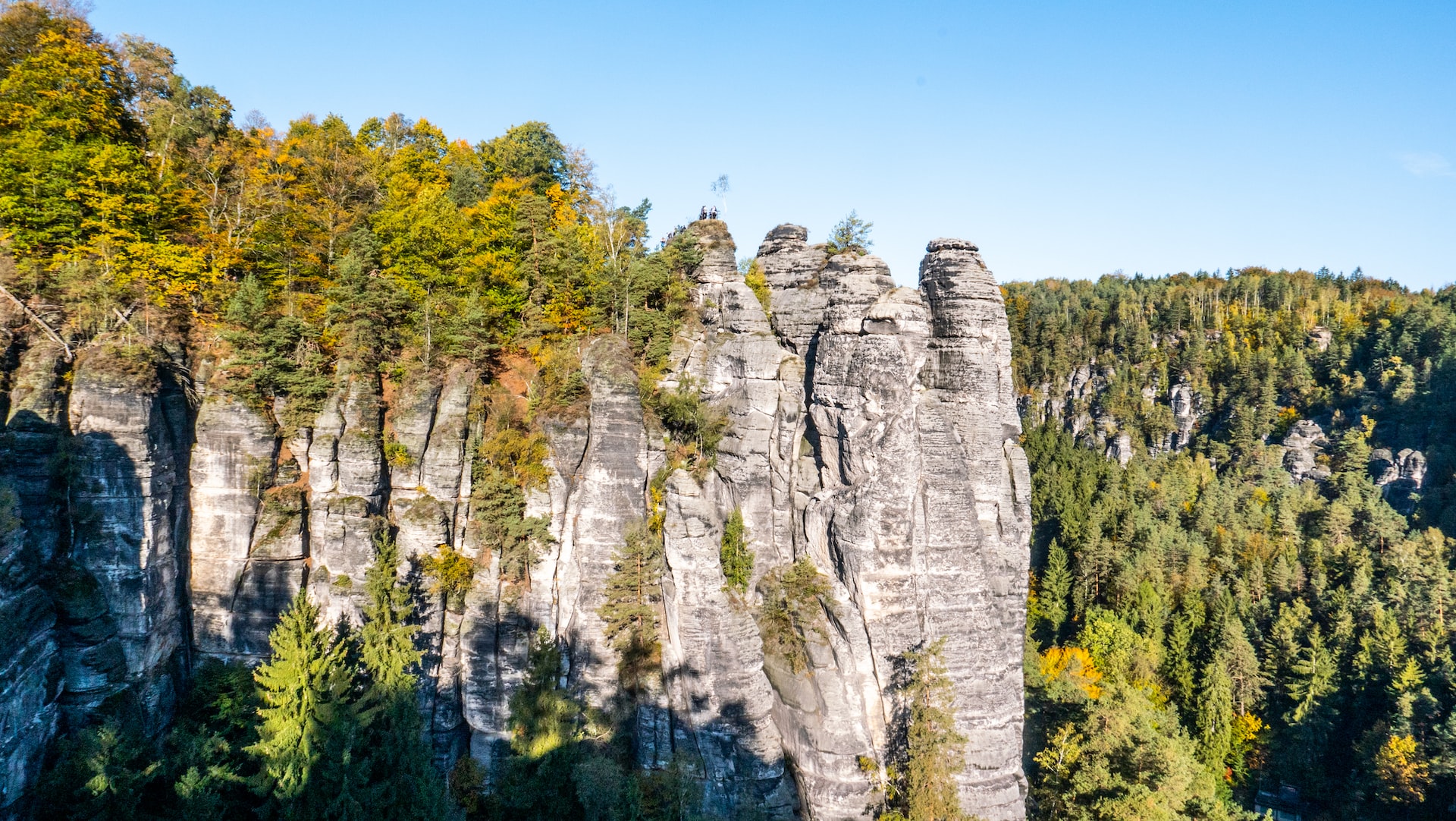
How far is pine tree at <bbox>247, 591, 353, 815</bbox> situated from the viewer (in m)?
17.7

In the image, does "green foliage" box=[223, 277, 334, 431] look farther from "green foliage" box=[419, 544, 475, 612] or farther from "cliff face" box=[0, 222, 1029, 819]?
"green foliage" box=[419, 544, 475, 612]

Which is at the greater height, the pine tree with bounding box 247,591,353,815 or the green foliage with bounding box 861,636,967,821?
the pine tree with bounding box 247,591,353,815

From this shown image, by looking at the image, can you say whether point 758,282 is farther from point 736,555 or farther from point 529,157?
point 529,157

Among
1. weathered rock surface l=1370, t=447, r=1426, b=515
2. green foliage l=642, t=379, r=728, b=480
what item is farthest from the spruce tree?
weathered rock surface l=1370, t=447, r=1426, b=515

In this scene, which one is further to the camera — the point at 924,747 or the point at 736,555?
the point at 736,555

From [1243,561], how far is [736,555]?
47.4 m

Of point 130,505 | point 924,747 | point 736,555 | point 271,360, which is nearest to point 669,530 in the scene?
point 736,555

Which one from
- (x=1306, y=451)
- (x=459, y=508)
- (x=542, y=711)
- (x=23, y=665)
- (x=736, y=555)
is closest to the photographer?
(x=23, y=665)

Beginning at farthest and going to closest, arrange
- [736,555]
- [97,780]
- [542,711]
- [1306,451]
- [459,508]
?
[1306,451] < [736,555] < [459,508] < [542,711] < [97,780]

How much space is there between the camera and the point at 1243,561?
5091cm

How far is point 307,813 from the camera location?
1764 cm

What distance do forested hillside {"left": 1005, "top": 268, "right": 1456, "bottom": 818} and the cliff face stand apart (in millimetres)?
9282

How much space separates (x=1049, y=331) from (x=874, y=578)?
278ft

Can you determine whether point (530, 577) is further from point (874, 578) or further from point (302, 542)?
point (874, 578)
